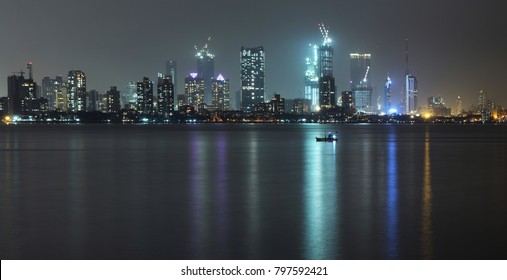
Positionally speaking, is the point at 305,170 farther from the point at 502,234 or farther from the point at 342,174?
the point at 502,234

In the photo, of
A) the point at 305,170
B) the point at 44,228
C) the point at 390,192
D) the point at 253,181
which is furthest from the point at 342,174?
the point at 44,228

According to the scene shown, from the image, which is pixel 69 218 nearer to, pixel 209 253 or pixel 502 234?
pixel 209 253

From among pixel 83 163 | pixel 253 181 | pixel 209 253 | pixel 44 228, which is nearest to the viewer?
pixel 209 253

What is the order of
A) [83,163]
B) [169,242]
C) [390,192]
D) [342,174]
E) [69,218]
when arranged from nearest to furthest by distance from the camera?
[169,242] < [69,218] < [390,192] < [342,174] < [83,163]

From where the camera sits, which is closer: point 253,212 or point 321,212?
point 253,212

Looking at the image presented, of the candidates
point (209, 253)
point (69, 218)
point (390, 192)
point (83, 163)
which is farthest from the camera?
point (83, 163)

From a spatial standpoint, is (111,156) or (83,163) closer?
(83,163)

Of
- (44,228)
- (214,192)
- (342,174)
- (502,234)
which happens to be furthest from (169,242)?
(342,174)

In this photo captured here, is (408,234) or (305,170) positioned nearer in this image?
(408,234)

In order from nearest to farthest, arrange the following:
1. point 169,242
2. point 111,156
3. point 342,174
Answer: point 169,242 → point 342,174 → point 111,156
